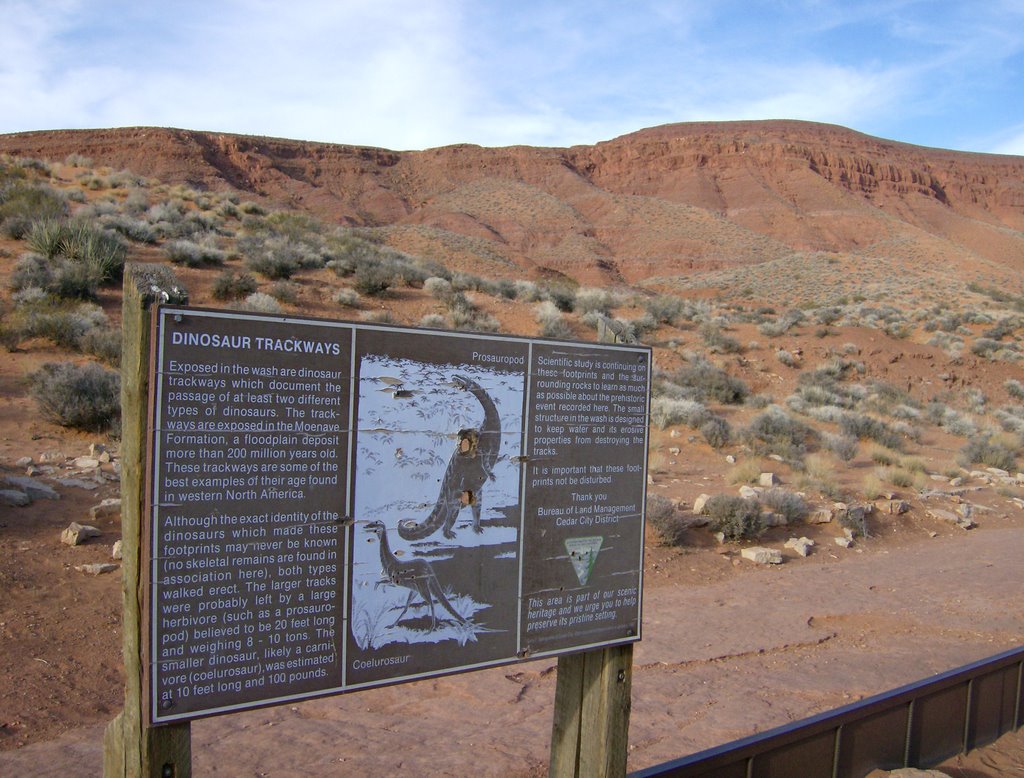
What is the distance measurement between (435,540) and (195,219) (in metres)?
25.7

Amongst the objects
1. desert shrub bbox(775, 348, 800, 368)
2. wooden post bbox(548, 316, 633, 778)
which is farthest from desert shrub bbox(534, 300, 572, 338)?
wooden post bbox(548, 316, 633, 778)

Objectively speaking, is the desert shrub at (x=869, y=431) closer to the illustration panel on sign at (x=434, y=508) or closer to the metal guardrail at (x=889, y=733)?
the metal guardrail at (x=889, y=733)

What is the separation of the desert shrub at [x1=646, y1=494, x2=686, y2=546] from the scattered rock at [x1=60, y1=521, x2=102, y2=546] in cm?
570

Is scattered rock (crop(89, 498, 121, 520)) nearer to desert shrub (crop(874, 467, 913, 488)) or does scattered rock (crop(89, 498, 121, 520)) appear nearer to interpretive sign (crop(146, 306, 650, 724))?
interpretive sign (crop(146, 306, 650, 724))

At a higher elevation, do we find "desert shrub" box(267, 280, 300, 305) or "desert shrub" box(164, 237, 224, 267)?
"desert shrub" box(164, 237, 224, 267)

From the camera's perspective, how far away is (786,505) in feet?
34.8

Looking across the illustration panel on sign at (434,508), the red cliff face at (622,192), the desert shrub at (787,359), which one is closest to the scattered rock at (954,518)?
the illustration panel on sign at (434,508)

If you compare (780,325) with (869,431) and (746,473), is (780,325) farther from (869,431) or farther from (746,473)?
(746,473)

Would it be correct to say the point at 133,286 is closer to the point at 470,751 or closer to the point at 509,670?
the point at 470,751

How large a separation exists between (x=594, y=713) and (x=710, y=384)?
16.3 meters

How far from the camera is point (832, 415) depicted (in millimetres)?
18078

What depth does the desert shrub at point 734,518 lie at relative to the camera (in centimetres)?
980

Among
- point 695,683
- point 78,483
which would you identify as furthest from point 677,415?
point 78,483

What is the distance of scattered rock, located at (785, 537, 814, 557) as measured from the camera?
32.0 feet
